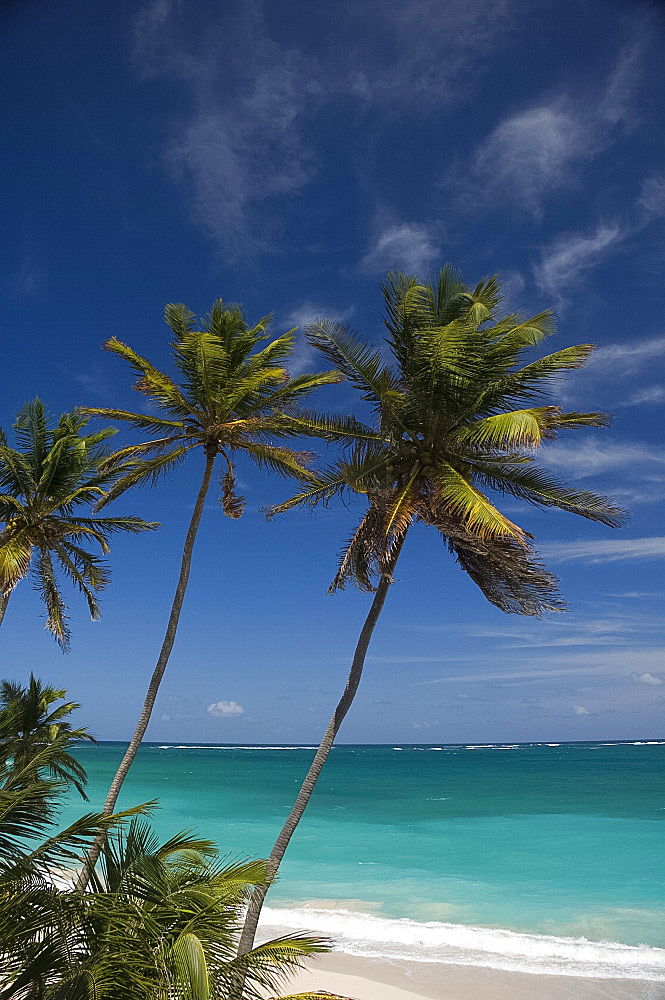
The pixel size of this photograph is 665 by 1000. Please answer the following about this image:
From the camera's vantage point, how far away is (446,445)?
10.8 m

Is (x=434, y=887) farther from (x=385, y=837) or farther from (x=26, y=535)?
(x=26, y=535)

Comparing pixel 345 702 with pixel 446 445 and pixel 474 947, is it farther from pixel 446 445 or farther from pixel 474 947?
pixel 474 947

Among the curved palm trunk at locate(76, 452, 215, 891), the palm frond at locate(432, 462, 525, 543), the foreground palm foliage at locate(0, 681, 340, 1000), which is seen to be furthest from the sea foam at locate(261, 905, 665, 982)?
the foreground palm foliage at locate(0, 681, 340, 1000)

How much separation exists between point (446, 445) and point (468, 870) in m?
17.2

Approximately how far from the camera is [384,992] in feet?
36.9

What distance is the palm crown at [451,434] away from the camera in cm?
1019

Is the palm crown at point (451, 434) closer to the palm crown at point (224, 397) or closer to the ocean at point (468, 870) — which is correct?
the palm crown at point (224, 397)

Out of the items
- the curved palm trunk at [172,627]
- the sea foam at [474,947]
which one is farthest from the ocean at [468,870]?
the curved palm trunk at [172,627]

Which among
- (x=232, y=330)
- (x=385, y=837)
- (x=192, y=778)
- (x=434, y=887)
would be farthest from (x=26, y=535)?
(x=192, y=778)

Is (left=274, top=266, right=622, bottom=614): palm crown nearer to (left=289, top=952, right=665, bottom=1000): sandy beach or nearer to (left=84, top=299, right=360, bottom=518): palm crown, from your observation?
(left=84, top=299, right=360, bottom=518): palm crown

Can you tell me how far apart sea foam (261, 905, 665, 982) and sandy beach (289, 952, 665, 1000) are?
479 mm

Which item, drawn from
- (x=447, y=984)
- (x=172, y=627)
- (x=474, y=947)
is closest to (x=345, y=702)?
(x=172, y=627)

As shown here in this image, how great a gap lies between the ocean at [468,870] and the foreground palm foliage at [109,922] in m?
8.65

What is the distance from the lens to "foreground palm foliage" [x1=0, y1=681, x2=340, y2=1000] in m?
4.59
